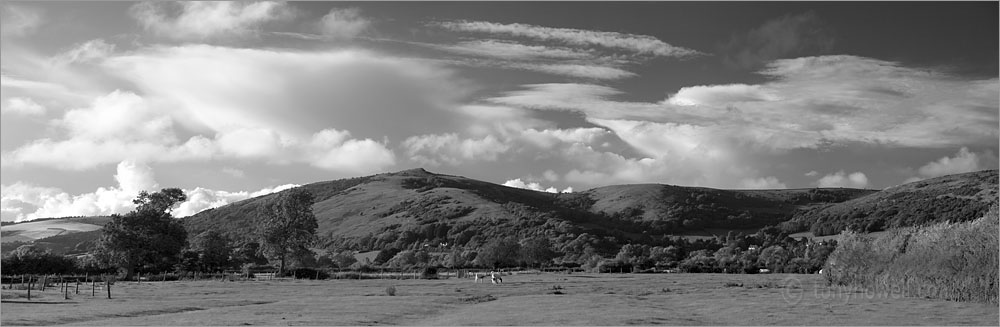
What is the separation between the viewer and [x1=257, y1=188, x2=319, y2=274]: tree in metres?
108

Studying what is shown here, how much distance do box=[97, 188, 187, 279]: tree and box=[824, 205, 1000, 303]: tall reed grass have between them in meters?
79.5

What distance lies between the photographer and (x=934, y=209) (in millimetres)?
187375

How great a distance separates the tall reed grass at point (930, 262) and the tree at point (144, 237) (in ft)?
261

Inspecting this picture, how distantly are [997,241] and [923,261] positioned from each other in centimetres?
694

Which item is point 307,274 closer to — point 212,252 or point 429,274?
point 429,274

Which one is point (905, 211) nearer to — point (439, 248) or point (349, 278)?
point (439, 248)

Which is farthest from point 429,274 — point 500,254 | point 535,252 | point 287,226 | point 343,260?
point 343,260

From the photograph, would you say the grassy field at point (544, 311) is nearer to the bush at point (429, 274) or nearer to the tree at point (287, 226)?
the bush at point (429, 274)

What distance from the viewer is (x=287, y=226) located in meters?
109

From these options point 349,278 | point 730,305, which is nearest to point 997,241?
point 730,305

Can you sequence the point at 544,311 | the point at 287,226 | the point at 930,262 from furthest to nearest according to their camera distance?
1. the point at 287,226
2. the point at 930,262
3. the point at 544,311

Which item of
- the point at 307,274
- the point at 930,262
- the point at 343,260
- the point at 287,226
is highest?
the point at 287,226

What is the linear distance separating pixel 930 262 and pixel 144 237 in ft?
291

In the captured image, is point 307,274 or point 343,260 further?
point 343,260
